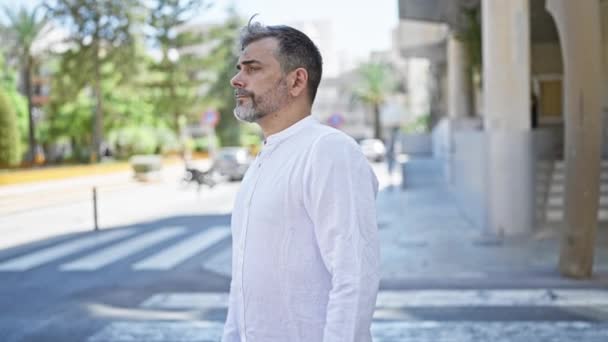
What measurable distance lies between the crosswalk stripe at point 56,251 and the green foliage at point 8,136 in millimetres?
19488

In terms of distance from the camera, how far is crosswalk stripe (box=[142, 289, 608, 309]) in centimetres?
753

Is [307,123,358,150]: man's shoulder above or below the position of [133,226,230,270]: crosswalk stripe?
above

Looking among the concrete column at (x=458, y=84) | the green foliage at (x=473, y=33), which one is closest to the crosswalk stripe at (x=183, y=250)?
the green foliage at (x=473, y=33)

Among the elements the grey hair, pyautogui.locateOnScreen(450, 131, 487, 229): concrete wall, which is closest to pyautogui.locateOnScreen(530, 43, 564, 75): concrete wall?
pyautogui.locateOnScreen(450, 131, 487, 229): concrete wall

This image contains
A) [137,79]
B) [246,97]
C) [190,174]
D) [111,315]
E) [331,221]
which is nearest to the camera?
[331,221]

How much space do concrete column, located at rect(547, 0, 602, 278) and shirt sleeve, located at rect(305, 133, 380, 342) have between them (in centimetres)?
682

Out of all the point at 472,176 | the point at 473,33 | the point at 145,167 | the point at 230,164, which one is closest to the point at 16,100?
the point at 145,167

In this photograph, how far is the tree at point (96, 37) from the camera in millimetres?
40688

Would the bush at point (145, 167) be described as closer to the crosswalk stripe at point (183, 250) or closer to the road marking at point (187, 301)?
the crosswalk stripe at point (183, 250)

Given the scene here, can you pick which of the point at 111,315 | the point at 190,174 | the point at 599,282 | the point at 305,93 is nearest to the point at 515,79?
the point at 599,282

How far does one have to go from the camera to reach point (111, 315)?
7.50m

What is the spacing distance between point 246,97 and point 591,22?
681 centimetres

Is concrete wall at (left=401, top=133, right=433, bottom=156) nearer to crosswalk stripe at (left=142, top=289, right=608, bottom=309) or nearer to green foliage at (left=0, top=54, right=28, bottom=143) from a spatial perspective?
green foliage at (left=0, top=54, right=28, bottom=143)

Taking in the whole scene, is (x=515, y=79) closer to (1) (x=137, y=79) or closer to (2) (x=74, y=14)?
(2) (x=74, y=14)
